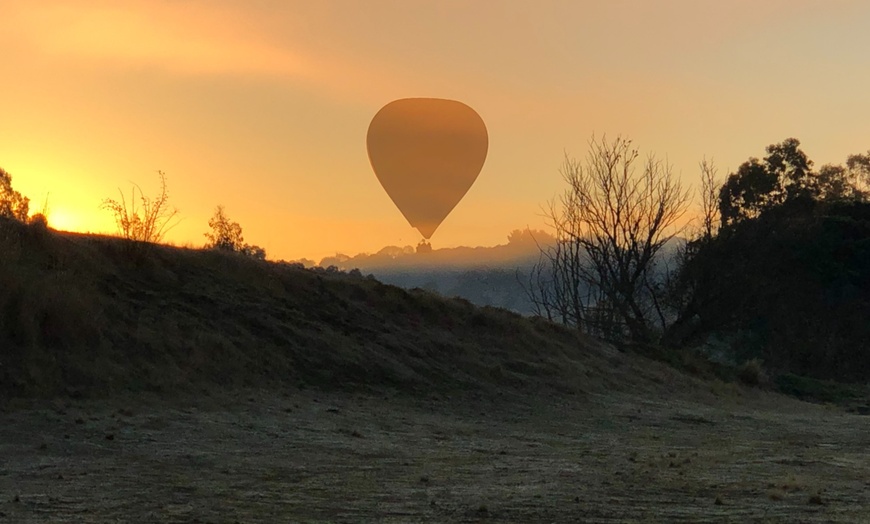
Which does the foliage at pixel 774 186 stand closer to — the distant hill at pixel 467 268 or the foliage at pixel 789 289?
the foliage at pixel 789 289

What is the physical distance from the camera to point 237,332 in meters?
21.3

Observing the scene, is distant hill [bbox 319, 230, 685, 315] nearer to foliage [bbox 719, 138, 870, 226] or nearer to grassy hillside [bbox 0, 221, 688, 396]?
foliage [bbox 719, 138, 870, 226]

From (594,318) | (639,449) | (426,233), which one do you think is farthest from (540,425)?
(594,318)

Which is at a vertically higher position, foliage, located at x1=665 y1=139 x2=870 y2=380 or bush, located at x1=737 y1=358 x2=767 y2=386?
foliage, located at x1=665 y1=139 x2=870 y2=380

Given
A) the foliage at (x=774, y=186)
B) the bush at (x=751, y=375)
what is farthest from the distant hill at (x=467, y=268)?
the bush at (x=751, y=375)

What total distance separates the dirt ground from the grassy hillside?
126 cm

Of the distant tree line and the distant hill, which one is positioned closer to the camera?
the distant tree line

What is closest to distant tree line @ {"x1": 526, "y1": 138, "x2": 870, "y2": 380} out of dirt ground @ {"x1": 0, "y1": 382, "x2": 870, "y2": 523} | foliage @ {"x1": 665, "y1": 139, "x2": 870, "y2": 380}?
foliage @ {"x1": 665, "y1": 139, "x2": 870, "y2": 380}

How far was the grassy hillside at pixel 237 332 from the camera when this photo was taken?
17625 millimetres

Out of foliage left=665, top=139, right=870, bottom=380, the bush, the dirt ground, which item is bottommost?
the dirt ground

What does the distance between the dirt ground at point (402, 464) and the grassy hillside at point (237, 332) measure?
1264mm

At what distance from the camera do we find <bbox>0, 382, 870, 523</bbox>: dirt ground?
881 centimetres

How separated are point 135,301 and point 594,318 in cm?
2514

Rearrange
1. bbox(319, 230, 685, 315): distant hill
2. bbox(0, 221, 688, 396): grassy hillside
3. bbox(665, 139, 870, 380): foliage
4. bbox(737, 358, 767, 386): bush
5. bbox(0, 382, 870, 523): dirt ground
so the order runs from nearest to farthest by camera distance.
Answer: bbox(0, 382, 870, 523): dirt ground
bbox(0, 221, 688, 396): grassy hillside
bbox(737, 358, 767, 386): bush
bbox(665, 139, 870, 380): foliage
bbox(319, 230, 685, 315): distant hill
